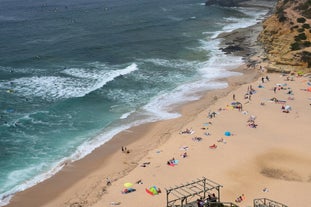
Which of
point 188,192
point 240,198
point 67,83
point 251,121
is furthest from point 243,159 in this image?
point 67,83

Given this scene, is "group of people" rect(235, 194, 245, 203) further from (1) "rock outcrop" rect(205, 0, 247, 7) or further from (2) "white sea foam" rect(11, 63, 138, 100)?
(1) "rock outcrop" rect(205, 0, 247, 7)

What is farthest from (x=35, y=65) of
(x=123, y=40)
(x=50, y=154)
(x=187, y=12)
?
(x=187, y=12)

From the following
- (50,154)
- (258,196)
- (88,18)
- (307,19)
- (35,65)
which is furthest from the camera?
(88,18)

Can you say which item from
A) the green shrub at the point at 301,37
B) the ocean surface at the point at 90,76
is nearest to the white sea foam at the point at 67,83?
the ocean surface at the point at 90,76

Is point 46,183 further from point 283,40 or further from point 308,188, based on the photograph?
point 283,40

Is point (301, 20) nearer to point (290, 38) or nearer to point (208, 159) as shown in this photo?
point (290, 38)

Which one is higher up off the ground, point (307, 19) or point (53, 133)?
point (307, 19)
